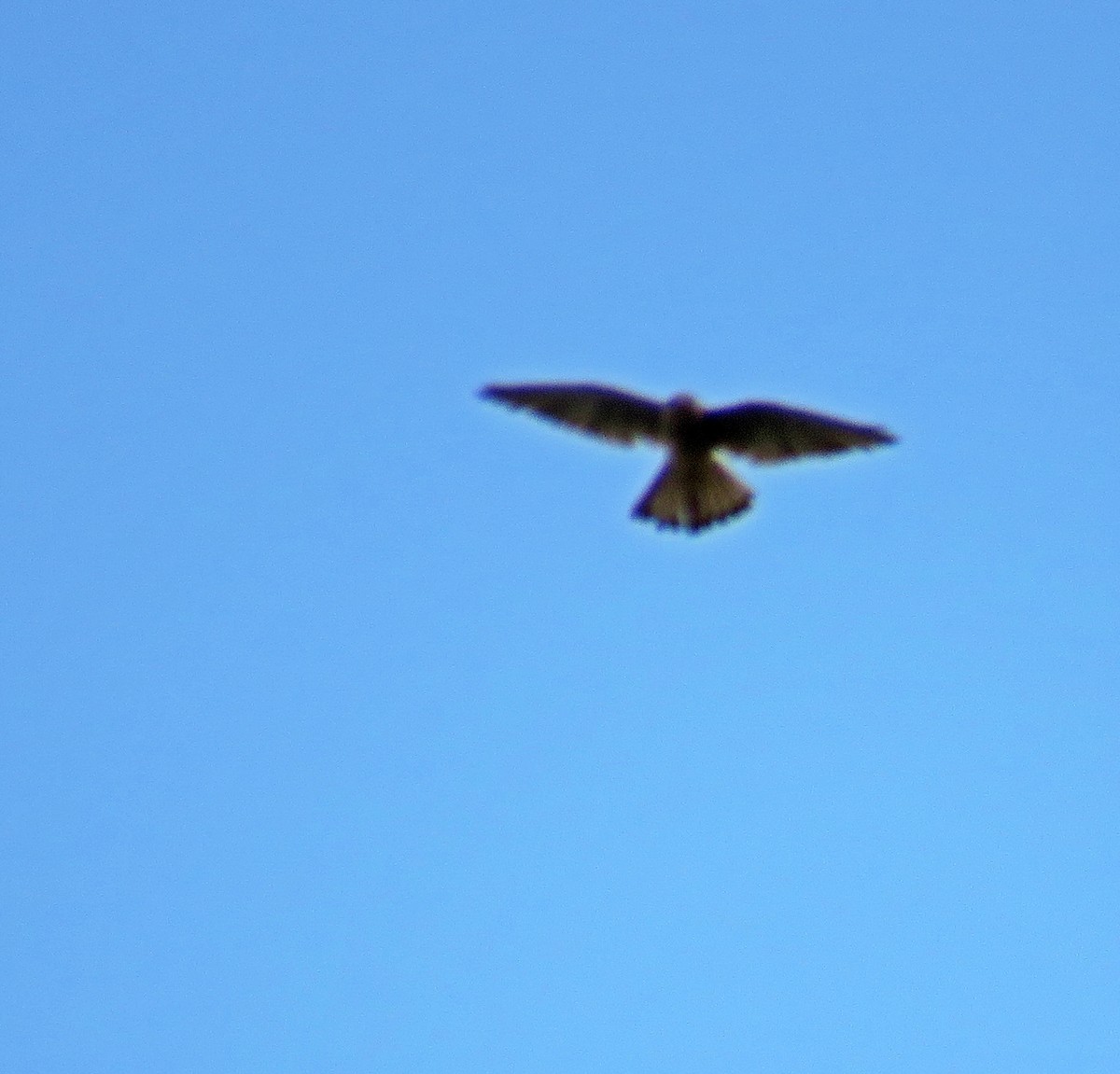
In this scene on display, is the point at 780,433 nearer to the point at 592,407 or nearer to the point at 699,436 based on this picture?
the point at 699,436

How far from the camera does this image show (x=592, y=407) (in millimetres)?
10820

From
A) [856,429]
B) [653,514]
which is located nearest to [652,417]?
[653,514]

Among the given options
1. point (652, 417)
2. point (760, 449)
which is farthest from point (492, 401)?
point (760, 449)

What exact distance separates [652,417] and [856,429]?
1324 mm

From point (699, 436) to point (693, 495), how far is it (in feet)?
1.40

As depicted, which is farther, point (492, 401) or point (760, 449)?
point (760, 449)

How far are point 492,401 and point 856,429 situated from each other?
2.39m

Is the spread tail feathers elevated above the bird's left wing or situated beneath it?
situated beneath

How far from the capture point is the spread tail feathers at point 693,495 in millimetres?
10844

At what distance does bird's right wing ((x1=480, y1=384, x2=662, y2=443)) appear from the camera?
34.7ft

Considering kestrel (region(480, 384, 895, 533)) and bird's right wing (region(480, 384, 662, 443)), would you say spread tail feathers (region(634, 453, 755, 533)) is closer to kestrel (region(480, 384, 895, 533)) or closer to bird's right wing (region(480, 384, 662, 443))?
kestrel (region(480, 384, 895, 533))

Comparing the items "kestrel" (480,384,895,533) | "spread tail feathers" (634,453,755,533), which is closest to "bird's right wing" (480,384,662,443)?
"kestrel" (480,384,895,533)

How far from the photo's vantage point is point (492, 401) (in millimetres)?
10516

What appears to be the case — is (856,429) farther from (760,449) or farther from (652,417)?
(652,417)
